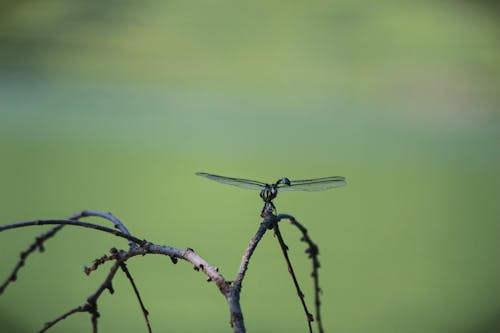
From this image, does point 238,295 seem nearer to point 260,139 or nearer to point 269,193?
point 269,193

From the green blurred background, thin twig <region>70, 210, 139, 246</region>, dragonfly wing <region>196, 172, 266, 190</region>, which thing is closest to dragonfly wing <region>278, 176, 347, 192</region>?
dragonfly wing <region>196, 172, 266, 190</region>

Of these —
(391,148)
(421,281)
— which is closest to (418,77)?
(391,148)

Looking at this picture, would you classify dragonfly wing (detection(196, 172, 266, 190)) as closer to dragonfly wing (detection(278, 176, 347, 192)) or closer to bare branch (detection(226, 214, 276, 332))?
dragonfly wing (detection(278, 176, 347, 192))

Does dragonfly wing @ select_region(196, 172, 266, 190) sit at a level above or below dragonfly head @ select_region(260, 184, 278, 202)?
above

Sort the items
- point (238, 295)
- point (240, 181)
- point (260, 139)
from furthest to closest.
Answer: point (260, 139)
point (240, 181)
point (238, 295)

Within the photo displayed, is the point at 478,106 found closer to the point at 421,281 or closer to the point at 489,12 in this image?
the point at 489,12

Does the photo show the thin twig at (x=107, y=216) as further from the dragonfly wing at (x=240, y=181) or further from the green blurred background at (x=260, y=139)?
the green blurred background at (x=260, y=139)

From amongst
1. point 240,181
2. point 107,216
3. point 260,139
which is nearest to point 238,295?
point 107,216

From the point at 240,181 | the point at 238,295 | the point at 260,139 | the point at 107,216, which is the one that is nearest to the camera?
the point at 238,295
